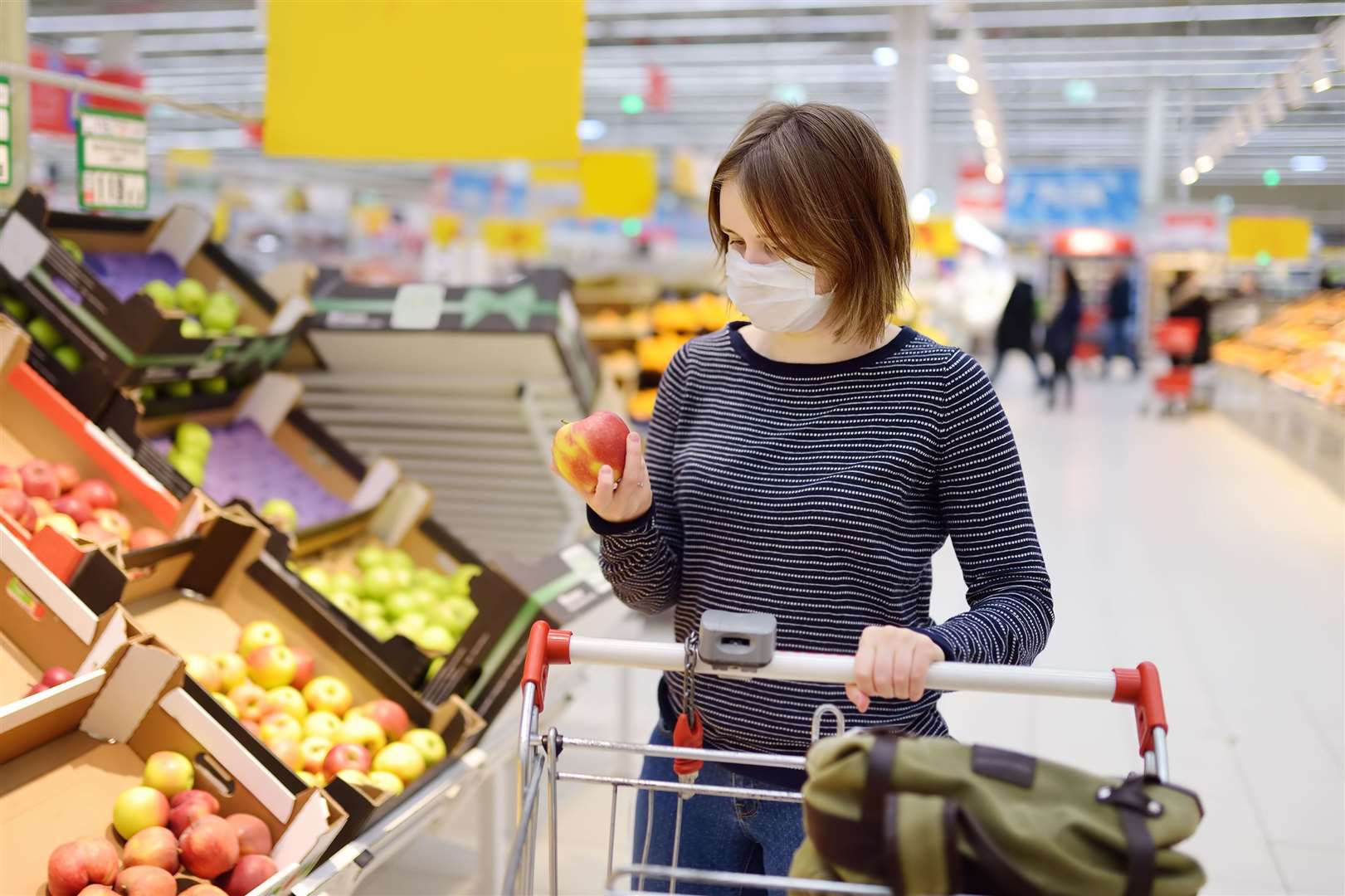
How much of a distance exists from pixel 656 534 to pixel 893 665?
1.37ft

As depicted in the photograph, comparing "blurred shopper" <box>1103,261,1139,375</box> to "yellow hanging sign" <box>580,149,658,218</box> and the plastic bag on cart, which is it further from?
the plastic bag on cart

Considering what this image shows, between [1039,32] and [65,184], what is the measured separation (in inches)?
872

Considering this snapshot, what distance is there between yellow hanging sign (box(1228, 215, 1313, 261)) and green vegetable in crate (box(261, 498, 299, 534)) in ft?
57.3

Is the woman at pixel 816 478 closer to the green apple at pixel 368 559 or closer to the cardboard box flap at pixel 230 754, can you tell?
the cardboard box flap at pixel 230 754

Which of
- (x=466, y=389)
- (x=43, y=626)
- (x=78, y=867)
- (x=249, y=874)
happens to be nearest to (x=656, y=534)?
(x=249, y=874)

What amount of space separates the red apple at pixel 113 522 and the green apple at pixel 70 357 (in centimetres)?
47

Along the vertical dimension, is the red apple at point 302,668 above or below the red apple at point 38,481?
below

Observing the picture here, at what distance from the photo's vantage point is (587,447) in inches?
57.6

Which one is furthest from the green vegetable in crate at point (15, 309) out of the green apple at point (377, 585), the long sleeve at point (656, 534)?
the long sleeve at point (656, 534)

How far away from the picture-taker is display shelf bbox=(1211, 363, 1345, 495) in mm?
8281

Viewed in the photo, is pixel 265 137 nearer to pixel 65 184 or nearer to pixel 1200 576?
pixel 1200 576

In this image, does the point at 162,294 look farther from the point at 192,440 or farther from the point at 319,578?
the point at 319,578

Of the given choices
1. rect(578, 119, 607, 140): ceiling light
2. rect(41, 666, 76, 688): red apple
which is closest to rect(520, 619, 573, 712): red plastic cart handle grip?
rect(41, 666, 76, 688): red apple

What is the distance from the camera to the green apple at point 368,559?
3387 millimetres
